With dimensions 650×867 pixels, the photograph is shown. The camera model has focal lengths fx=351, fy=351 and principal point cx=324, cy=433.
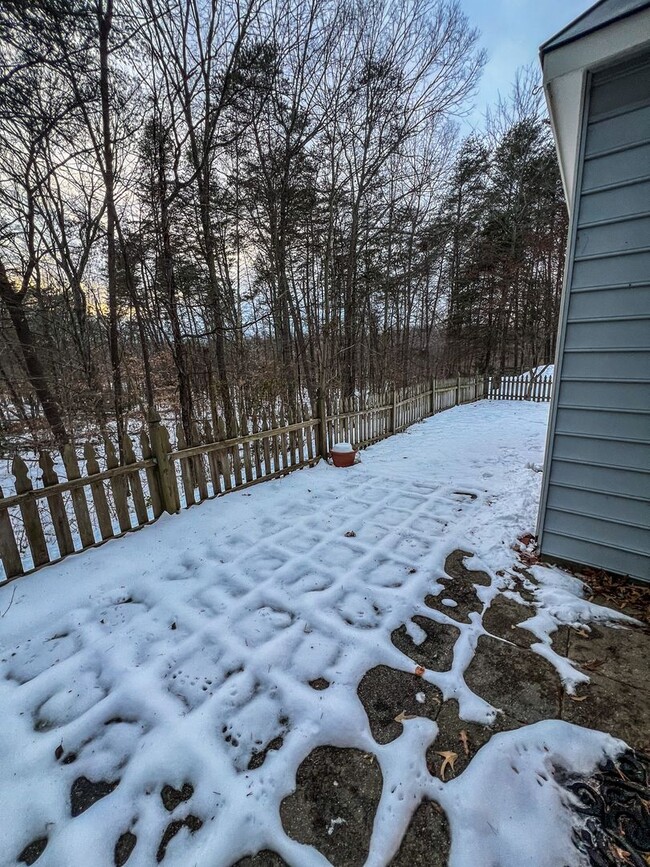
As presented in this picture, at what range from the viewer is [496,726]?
1.52 metres

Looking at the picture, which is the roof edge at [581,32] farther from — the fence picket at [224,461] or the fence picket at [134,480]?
the fence picket at [134,480]

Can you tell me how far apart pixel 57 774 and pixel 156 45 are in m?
7.86

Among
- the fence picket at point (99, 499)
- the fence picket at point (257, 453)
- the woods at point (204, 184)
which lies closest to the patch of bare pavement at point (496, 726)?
the fence picket at point (99, 499)

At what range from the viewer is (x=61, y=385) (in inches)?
222

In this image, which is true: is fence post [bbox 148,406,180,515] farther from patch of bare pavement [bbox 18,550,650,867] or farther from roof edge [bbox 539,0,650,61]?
roof edge [bbox 539,0,650,61]

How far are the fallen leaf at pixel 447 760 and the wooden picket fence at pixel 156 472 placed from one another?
2.86 m

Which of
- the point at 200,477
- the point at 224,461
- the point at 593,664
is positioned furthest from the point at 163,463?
the point at 593,664

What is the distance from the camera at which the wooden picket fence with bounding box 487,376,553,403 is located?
40.4 feet

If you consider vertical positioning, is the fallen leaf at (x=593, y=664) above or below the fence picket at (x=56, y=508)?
below

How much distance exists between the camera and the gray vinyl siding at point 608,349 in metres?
2.20

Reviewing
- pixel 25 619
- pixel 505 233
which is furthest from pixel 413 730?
pixel 505 233

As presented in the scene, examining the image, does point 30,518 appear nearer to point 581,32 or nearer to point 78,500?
point 78,500

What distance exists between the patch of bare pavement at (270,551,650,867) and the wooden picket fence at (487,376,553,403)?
11.8 meters

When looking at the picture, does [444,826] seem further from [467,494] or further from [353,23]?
[353,23]
